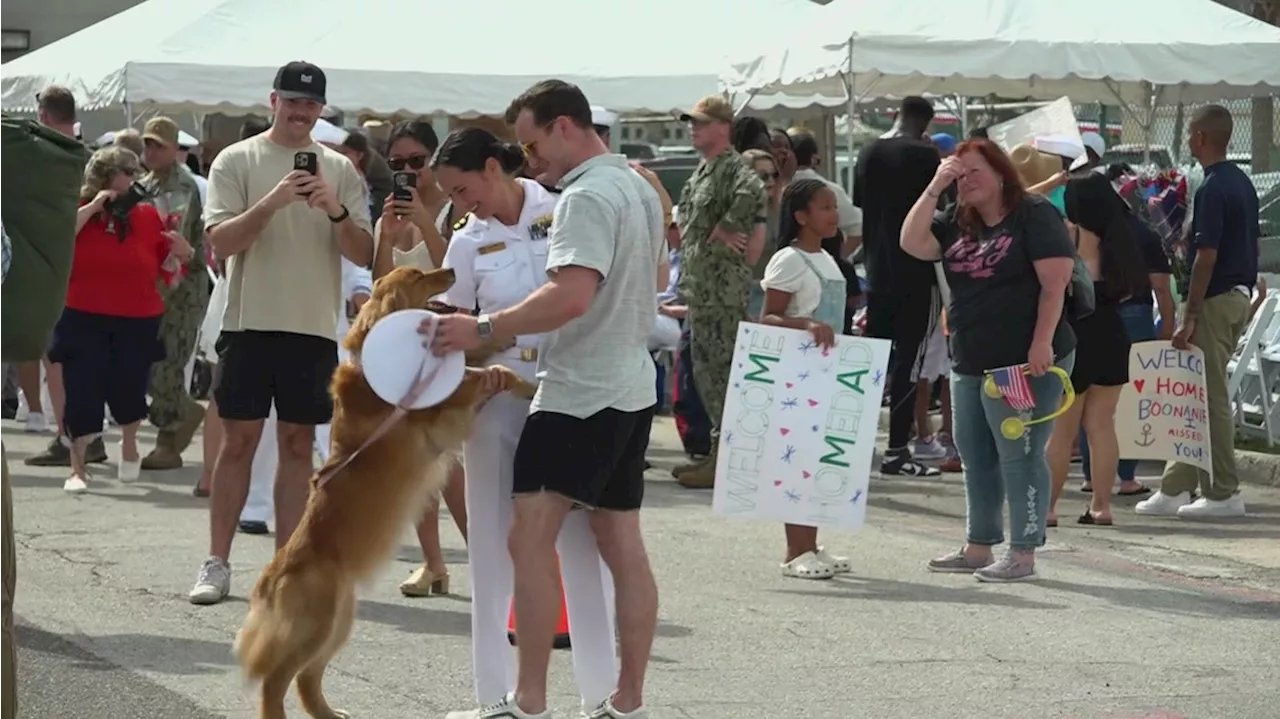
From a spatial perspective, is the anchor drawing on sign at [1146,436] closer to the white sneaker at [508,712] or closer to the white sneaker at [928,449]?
the white sneaker at [928,449]

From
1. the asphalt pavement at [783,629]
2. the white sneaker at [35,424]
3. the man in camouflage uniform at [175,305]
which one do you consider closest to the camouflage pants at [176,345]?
the man in camouflage uniform at [175,305]

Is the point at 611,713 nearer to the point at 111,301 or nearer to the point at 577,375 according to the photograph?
the point at 577,375

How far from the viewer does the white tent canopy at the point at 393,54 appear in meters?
15.6

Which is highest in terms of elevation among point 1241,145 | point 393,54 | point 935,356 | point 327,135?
point 1241,145

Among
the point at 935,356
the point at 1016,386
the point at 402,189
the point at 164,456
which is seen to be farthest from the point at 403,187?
the point at 935,356

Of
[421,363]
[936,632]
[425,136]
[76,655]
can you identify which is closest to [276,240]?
[425,136]

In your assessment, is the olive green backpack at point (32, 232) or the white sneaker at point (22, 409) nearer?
the olive green backpack at point (32, 232)

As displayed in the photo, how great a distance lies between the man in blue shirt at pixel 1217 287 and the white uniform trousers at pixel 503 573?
18.2ft

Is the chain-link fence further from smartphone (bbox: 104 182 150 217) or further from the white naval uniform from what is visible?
the white naval uniform

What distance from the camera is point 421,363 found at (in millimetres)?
5523

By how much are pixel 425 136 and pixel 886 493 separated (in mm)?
4277

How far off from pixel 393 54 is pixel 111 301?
212 inches

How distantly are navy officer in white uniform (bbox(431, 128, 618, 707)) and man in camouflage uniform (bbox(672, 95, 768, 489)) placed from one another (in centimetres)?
516

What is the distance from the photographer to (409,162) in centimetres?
848
